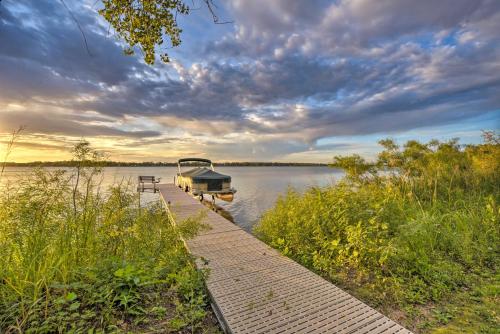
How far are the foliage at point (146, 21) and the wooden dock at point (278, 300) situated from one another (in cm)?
337

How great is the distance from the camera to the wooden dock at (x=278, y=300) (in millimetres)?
2420

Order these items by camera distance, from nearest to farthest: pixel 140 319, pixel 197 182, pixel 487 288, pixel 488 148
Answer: pixel 140 319, pixel 487 288, pixel 488 148, pixel 197 182

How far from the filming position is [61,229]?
120 inches

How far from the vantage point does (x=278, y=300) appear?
9.42 ft

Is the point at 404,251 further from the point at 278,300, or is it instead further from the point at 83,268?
the point at 83,268

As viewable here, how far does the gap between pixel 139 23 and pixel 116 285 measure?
3.41 m

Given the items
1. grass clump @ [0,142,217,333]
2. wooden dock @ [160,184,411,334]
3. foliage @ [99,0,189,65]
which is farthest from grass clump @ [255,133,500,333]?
foliage @ [99,0,189,65]

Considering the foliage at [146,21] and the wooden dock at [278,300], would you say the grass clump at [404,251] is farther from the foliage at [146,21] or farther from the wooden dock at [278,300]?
the foliage at [146,21]

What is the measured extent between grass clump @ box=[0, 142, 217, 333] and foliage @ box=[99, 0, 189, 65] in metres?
1.73

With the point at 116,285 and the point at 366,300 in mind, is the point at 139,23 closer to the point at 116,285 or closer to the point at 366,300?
the point at 116,285

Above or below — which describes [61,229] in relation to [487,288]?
above

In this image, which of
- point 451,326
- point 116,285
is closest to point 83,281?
point 116,285

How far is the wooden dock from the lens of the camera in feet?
7.94

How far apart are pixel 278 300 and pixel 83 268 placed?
2.18 metres
